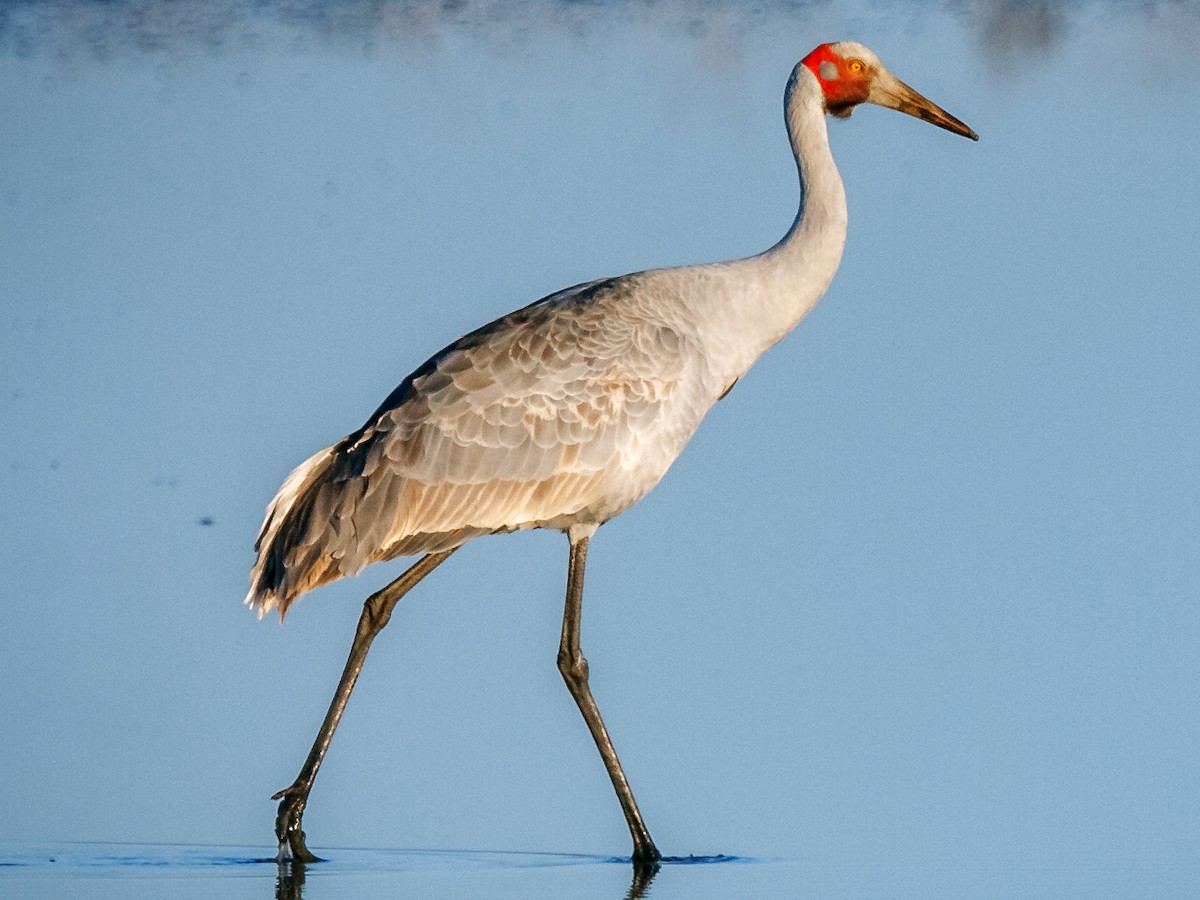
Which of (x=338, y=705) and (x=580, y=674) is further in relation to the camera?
(x=580, y=674)

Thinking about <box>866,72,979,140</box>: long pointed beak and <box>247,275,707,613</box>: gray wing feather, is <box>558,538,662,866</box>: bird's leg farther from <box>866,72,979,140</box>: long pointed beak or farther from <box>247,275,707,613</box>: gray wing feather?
<box>866,72,979,140</box>: long pointed beak

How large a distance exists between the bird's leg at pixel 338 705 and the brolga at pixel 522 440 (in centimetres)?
1

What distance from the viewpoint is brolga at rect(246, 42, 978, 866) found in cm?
1193

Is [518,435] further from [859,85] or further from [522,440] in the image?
[859,85]

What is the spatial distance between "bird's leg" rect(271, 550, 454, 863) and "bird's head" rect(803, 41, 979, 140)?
347 centimetres

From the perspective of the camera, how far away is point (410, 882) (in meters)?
10.6

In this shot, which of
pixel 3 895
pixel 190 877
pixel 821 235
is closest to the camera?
pixel 3 895

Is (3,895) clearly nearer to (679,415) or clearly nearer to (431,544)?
(431,544)

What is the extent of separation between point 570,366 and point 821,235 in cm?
169

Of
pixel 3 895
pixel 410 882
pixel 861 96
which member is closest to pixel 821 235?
pixel 861 96

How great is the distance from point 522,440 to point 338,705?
1.69 m

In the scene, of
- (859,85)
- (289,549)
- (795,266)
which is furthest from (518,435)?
(859,85)

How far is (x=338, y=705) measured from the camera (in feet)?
40.2

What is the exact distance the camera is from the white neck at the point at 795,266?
12477 millimetres
